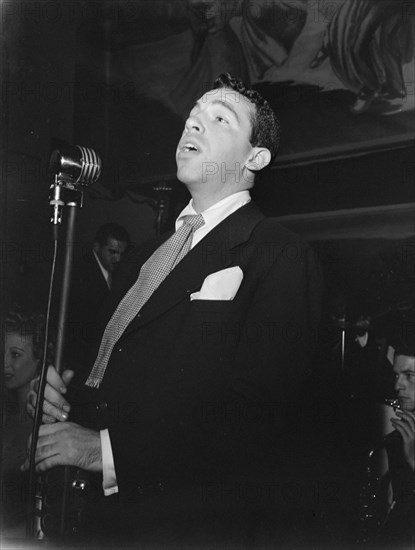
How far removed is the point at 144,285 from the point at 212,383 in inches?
15.6

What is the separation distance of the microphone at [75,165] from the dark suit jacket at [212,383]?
0.50m

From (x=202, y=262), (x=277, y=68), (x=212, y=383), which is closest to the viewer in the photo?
(x=212, y=383)

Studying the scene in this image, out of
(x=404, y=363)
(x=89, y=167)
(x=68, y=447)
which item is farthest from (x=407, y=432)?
(x=89, y=167)

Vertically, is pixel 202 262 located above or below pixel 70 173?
below

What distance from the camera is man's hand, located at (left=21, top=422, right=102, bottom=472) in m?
1.90

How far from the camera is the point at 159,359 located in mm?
1913

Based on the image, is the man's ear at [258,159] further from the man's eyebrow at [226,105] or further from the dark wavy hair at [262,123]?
the man's eyebrow at [226,105]

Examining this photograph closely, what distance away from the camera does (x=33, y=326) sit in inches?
81.0

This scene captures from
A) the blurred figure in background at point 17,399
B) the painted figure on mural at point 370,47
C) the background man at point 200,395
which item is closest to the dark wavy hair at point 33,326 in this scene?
the blurred figure in background at point 17,399

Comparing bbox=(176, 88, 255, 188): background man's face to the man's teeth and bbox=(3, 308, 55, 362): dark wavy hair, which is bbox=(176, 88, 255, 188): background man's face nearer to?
the man's teeth

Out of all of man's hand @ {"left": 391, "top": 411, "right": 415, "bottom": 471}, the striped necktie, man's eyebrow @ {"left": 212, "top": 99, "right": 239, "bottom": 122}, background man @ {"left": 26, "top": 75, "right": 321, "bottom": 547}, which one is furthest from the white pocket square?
man's hand @ {"left": 391, "top": 411, "right": 415, "bottom": 471}

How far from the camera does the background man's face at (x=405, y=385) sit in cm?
190

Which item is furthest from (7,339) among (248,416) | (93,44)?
(93,44)

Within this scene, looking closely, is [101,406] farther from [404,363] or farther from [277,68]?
[277,68]
